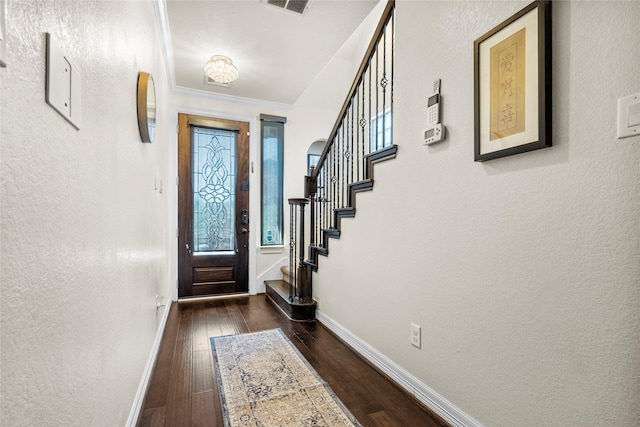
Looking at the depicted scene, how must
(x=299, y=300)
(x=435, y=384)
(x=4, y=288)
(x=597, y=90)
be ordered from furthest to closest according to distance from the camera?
(x=299, y=300) < (x=435, y=384) < (x=597, y=90) < (x=4, y=288)

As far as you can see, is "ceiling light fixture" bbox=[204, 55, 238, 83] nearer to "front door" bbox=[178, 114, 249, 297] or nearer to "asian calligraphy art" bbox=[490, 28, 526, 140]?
"front door" bbox=[178, 114, 249, 297]

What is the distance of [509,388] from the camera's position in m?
1.24

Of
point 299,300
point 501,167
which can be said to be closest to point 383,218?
point 501,167

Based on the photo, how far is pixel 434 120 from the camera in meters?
1.62

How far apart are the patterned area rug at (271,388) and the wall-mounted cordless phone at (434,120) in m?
1.45

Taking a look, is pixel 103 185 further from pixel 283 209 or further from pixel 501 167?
pixel 283 209

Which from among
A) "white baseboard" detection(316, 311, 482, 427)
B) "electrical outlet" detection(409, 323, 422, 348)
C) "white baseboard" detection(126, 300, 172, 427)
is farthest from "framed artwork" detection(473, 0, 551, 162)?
"white baseboard" detection(126, 300, 172, 427)

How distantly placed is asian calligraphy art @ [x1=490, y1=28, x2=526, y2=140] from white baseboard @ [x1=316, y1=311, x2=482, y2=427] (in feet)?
4.15

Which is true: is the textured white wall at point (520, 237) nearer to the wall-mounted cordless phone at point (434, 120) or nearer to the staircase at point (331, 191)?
the wall-mounted cordless phone at point (434, 120)

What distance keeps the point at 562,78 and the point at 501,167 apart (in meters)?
0.36

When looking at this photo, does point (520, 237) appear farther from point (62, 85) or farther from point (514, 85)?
point (62, 85)

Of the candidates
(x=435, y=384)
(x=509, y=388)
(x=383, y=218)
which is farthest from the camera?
(x=383, y=218)

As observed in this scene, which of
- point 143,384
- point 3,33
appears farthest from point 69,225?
point 143,384

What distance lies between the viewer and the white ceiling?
2.29 m
